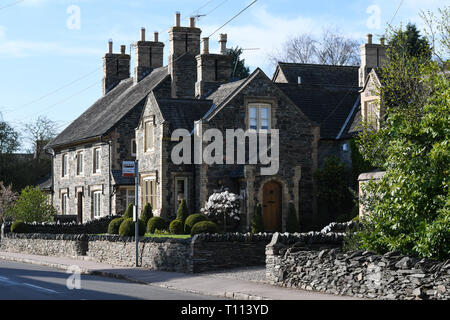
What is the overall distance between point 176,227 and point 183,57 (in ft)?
47.4

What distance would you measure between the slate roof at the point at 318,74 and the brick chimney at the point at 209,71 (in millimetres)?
7665

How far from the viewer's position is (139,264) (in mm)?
26438

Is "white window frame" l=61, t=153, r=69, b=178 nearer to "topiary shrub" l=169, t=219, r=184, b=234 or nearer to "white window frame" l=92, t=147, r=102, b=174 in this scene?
"white window frame" l=92, t=147, r=102, b=174

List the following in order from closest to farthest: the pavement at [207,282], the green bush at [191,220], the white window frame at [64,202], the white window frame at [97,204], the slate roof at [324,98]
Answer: the pavement at [207,282], the green bush at [191,220], the slate roof at [324,98], the white window frame at [97,204], the white window frame at [64,202]

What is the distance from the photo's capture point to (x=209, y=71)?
43781mm

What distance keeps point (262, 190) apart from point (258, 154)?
5.97 feet

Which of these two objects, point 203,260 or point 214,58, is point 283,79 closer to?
point 214,58

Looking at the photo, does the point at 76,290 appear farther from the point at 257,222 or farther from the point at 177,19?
the point at 177,19

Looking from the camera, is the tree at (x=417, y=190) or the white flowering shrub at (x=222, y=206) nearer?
the tree at (x=417, y=190)

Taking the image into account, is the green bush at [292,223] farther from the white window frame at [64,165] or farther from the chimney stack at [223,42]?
the white window frame at [64,165]

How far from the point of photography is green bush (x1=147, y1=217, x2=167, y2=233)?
121 feet

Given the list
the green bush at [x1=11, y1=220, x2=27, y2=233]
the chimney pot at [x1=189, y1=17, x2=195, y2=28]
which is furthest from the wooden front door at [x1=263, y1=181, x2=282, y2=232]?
the chimney pot at [x1=189, y1=17, x2=195, y2=28]

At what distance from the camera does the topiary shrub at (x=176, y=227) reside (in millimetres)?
35500

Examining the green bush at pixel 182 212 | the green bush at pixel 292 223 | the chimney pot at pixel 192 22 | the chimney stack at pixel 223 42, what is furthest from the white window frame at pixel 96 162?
the green bush at pixel 292 223
